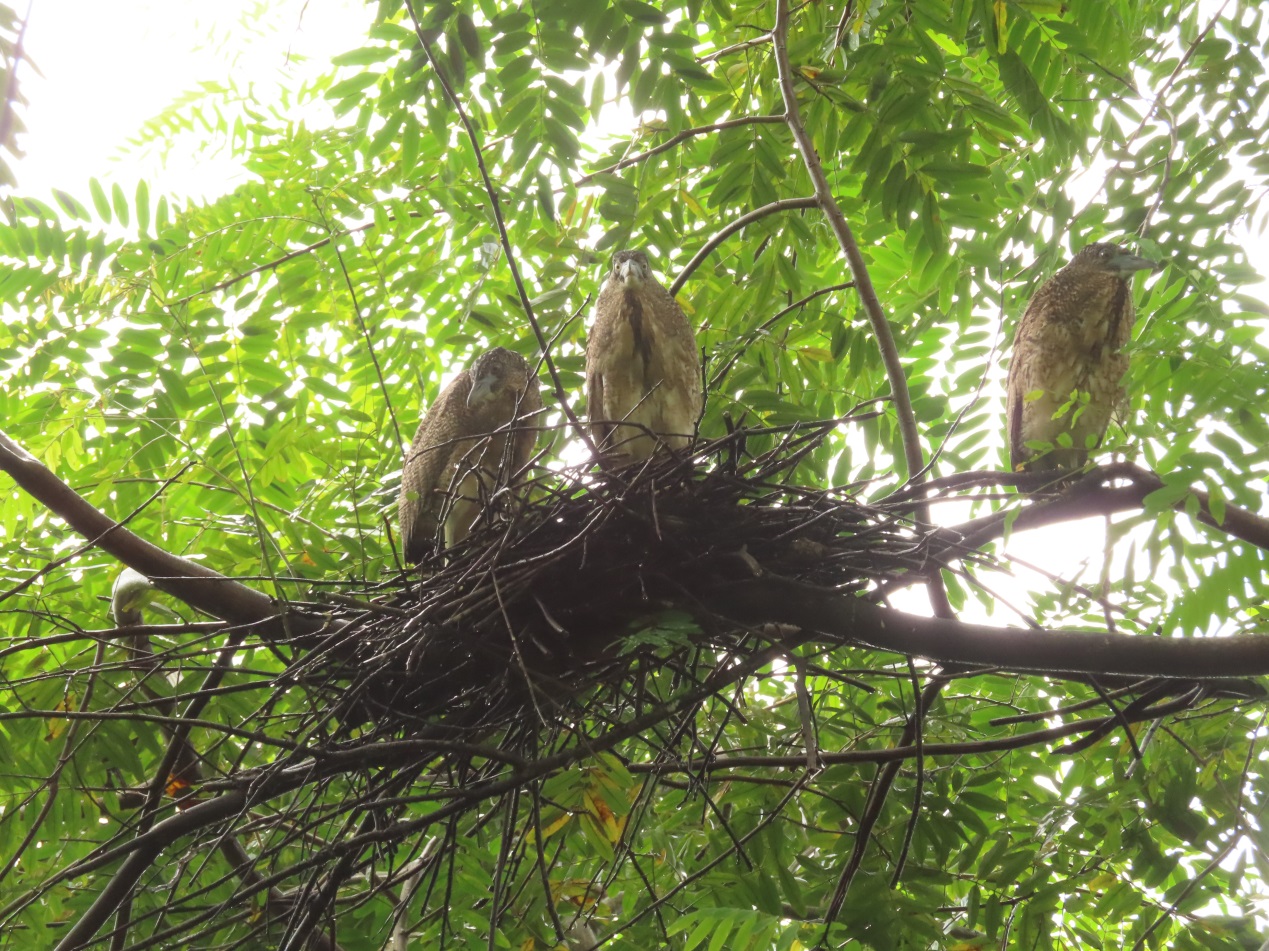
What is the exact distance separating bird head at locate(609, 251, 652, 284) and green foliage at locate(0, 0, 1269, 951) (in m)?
0.11

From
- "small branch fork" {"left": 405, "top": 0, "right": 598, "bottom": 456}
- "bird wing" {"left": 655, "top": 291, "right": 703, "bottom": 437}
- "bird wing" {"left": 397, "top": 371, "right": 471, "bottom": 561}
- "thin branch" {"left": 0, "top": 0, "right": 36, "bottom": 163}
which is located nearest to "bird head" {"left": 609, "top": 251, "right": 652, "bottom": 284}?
"bird wing" {"left": 655, "top": 291, "right": 703, "bottom": 437}

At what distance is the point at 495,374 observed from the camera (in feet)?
13.0

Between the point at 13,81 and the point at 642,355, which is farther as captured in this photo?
the point at 642,355

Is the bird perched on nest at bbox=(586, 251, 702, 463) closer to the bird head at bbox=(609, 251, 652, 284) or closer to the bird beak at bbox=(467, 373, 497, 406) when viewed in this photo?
the bird head at bbox=(609, 251, 652, 284)

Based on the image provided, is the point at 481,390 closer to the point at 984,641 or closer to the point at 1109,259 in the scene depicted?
the point at 984,641

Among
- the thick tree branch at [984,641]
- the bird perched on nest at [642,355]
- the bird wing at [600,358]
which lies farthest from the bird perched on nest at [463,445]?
the thick tree branch at [984,641]

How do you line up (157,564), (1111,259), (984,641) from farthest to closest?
(1111,259)
(157,564)
(984,641)

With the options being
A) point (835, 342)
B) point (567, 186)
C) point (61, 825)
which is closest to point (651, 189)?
point (567, 186)

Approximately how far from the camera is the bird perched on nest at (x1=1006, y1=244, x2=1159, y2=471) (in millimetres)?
4141

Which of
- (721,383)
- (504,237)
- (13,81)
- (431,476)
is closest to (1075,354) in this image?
(721,383)

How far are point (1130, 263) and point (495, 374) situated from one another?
2.49 m

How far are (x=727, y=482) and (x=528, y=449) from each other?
5.31 ft

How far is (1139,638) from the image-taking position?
2.27 metres

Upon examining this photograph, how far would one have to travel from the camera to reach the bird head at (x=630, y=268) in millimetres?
3600
